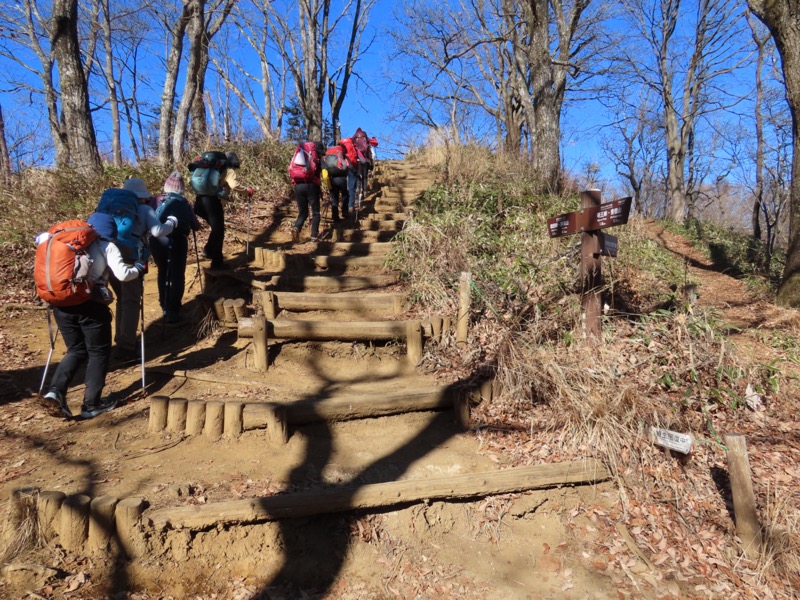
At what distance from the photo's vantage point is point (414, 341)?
5012 millimetres

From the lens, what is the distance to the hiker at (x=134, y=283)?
4.75m

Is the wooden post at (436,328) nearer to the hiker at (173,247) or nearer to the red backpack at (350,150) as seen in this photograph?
the hiker at (173,247)

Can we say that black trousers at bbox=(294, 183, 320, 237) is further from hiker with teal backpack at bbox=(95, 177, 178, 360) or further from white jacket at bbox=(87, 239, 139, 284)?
white jacket at bbox=(87, 239, 139, 284)

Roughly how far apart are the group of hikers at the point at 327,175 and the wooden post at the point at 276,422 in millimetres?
4611

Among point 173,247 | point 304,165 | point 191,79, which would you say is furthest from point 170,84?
point 173,247

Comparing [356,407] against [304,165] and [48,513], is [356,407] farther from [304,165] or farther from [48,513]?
[304,165]

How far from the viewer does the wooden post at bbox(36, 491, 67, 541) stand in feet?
8.98

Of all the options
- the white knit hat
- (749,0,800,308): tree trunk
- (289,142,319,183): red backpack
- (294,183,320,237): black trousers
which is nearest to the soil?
the white knit hat

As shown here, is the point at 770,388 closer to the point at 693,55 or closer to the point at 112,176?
the point at 112,176

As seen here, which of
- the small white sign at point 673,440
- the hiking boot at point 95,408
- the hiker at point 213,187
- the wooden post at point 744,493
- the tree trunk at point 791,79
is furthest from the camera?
the tree trunk at point 791,79

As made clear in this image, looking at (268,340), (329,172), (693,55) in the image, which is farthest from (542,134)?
(693,55)

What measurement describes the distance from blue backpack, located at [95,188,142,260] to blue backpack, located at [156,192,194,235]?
0.77m

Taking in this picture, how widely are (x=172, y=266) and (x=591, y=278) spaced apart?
15.5ft

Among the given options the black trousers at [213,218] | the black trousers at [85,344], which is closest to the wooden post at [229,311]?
the black trousers at [213,218]
